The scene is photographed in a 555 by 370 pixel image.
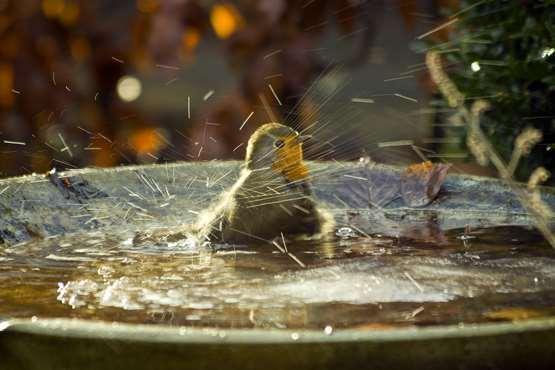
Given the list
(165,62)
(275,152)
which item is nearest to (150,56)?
(165,62)

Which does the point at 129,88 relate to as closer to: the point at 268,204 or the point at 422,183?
the point at 422,183

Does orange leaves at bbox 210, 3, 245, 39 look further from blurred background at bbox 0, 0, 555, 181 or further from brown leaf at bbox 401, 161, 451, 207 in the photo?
brown leaf at bbox 401, 161, 451, 207

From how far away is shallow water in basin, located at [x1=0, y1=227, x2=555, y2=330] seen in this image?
1531 mm

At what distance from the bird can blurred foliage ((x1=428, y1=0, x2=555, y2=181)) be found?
1196mm

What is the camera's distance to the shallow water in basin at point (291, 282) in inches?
60.3

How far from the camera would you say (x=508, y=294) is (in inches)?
67.0

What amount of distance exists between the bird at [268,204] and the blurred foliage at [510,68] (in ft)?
3.92

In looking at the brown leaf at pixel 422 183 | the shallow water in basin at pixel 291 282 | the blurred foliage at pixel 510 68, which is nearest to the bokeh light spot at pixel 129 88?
the blurred foliage at pixel 510 68

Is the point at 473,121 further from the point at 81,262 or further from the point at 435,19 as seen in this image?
the point at 81,262

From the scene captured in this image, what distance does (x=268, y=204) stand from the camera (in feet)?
7.84

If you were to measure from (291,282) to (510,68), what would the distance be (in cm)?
190

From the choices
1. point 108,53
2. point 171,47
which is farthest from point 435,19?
point 108,53

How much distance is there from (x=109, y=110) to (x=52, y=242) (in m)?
1.72

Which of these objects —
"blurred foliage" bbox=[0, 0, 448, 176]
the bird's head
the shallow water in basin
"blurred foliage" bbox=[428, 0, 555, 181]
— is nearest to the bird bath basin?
the shallow water in basin
